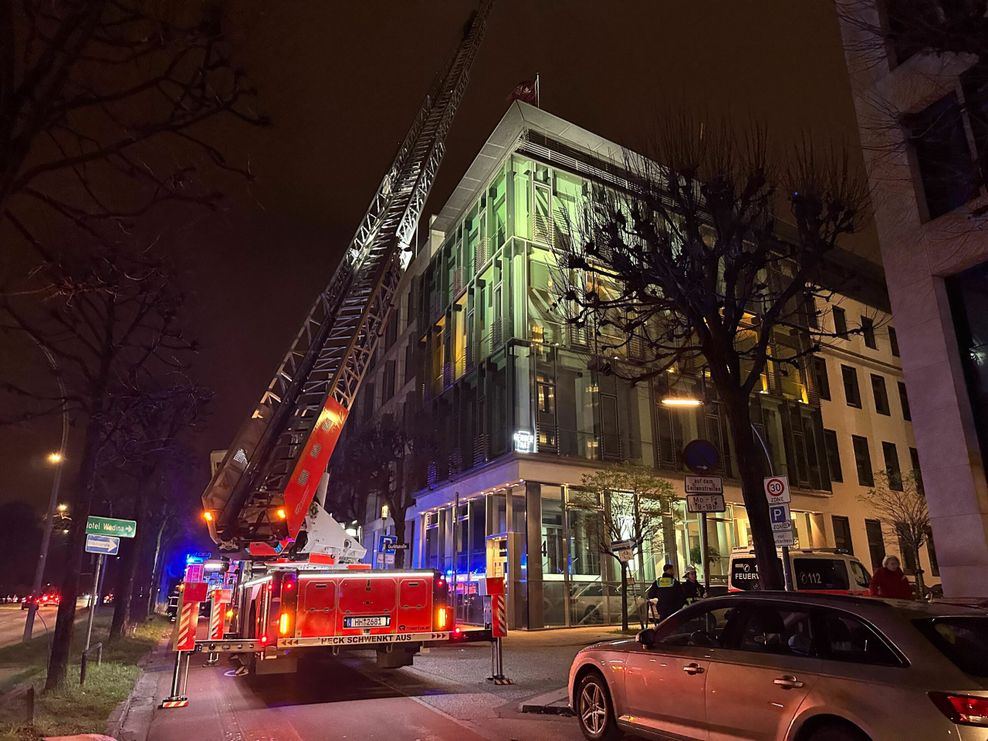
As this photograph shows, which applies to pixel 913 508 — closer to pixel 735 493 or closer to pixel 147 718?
A: pixel 735 493

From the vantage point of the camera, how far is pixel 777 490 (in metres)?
10.6

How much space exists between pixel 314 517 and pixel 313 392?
2512 mm

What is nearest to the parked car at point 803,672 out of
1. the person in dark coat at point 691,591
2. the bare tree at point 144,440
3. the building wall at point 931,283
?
the person in dark coat at point 691,591

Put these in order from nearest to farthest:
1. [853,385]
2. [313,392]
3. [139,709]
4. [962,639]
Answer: [962,639]
[139,709]
[313,392]
[853,385]

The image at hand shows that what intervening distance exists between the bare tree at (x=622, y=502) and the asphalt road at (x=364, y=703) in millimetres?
8401

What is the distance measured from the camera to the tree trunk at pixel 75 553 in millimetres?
9992

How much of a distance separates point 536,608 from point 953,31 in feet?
67.1

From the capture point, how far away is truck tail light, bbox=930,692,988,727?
377 centimetres

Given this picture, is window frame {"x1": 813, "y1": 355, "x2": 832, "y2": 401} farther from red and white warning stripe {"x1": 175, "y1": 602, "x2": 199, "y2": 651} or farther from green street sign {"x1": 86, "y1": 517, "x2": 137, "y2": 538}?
red and white warning stripe {"x1": 175, "y1": 602, "x2": 199, "y2": 651}

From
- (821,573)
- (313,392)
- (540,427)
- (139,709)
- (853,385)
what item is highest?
(853,385)

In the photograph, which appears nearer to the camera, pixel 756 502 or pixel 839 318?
pixel 756 502

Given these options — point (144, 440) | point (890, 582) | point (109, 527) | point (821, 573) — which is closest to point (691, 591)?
point (821, 573)

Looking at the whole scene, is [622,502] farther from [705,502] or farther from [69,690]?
[69,690]

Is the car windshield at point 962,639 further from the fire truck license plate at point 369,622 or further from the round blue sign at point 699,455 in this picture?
the fire truck license plate at point 369,622
